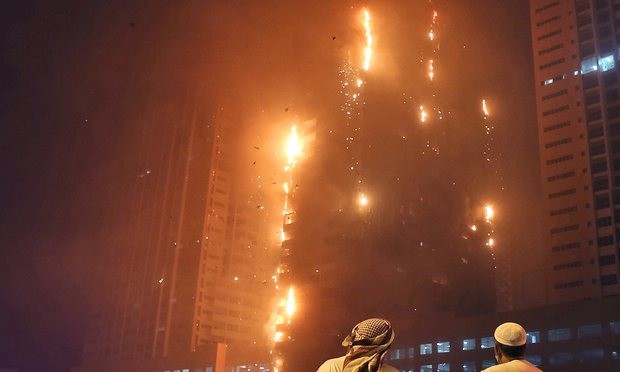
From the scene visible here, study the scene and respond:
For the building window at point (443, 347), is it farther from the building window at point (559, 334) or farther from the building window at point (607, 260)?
the building window at point (607, 260)

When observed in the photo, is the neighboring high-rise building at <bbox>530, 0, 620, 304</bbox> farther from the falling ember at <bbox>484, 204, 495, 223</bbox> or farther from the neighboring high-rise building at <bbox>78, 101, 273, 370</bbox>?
the neighboring high-rise building at <bbox>78, 101, 273, 370</bbox>

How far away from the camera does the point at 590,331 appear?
34.6 meters

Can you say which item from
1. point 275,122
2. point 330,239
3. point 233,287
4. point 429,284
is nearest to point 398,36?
point 275,122

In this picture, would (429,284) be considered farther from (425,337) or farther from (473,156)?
(473,156)

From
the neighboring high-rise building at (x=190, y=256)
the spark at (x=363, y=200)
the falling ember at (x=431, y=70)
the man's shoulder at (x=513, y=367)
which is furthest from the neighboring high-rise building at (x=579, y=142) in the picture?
the man's shoulder at (x=513, y=367)

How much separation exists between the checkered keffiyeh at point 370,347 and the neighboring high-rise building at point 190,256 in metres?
56.5

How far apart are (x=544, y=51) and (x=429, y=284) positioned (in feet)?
97.7

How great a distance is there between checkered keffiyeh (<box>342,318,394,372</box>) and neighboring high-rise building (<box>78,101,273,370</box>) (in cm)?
5648

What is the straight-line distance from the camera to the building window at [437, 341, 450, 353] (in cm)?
3906

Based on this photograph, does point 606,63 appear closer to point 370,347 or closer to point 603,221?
point 603,221

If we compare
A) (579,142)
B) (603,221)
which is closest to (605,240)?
(603,221)

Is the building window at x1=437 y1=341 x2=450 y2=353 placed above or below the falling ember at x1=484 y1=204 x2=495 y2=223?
below

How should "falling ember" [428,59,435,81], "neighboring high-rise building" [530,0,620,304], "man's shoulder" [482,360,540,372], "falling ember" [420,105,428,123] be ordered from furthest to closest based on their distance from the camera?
"neighboring high-rise building" [530,0,620,304] < "falling ember" [420,105,428,123] < "falling ember" [428,59,435,81] < "man's shoulder" [482,360,540,372]

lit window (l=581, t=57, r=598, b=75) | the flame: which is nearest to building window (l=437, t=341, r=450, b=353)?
the flame
